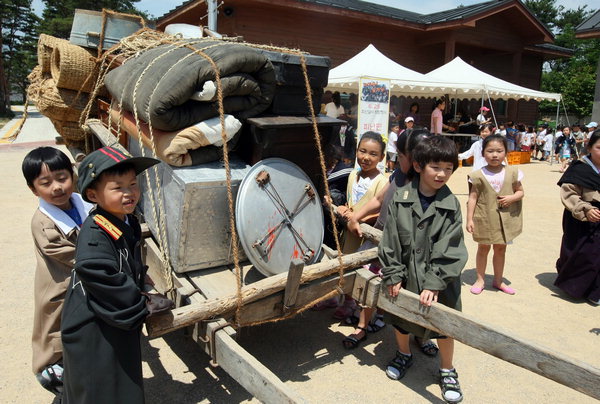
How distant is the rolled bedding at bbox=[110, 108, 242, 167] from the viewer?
8.16 feet

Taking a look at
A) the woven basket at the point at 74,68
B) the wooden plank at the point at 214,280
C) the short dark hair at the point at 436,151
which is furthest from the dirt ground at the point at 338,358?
the woven basket at the point at 74,68

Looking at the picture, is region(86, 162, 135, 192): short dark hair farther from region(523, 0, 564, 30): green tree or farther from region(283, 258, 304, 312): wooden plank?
region(523, 0, 564, 30): green tree

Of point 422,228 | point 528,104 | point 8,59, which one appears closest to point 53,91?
point 422,228

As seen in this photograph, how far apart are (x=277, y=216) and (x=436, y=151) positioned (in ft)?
3.28

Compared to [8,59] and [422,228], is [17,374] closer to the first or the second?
[422,228]

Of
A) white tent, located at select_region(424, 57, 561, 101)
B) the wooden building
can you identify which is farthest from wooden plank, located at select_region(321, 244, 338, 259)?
white tent, located at select_region(424, 57, 561, 101)

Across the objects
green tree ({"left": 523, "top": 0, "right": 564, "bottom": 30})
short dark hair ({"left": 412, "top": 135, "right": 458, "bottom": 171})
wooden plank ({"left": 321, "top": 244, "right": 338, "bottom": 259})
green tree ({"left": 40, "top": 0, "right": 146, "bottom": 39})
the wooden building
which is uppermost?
green tree ({"left": 523, "top": 0, "right": 564, "bottom": 30})

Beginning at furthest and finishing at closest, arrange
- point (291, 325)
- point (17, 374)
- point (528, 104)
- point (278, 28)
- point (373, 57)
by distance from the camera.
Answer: point (528, 104) → point (278, 28) → point (373, 57) → point (291, 325) → point (17, 374)

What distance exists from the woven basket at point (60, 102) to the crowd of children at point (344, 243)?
2.42m

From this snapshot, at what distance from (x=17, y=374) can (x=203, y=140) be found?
1917 mm

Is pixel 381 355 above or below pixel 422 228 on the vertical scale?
below

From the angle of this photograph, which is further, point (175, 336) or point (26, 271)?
point (26, 271)

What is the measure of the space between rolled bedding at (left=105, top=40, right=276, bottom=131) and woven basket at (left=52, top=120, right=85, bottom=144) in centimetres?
225

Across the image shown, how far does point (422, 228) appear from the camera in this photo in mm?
2404
